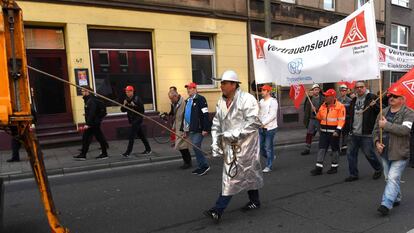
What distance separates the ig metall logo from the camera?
7.18m

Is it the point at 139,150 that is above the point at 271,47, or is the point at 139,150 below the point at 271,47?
below

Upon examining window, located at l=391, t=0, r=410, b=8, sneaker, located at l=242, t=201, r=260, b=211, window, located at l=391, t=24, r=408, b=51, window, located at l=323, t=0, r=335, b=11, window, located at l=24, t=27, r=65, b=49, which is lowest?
sneaker, located at l=242, t=201, r=260, b=211

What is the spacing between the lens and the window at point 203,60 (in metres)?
13.5

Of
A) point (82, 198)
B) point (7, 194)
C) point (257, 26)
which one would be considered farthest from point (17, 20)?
point (257, 26)

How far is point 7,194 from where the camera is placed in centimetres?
614

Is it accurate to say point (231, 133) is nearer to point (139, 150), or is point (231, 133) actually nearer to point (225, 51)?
point (139, 150)

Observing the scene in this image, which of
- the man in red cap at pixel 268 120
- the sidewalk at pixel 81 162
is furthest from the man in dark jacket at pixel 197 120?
the sidewalk at pixel 81 162

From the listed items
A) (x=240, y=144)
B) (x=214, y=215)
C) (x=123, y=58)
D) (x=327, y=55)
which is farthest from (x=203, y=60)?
(x=214, y=215)

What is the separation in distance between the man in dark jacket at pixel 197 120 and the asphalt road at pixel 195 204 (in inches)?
13.7

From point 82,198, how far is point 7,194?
4.82ft

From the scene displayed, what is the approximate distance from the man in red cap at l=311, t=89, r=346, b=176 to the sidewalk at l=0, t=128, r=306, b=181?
12.3 ft

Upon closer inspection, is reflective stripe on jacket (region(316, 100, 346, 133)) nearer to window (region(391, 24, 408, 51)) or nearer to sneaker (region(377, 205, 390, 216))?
sneaker (region(377, 205, 390, 216))

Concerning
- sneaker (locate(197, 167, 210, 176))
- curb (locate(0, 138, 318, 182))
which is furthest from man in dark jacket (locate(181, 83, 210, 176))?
curb (locate(0, 138, 318, 182))

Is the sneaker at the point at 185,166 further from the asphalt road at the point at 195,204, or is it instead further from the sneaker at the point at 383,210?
the sneaker at the point at 383,210
